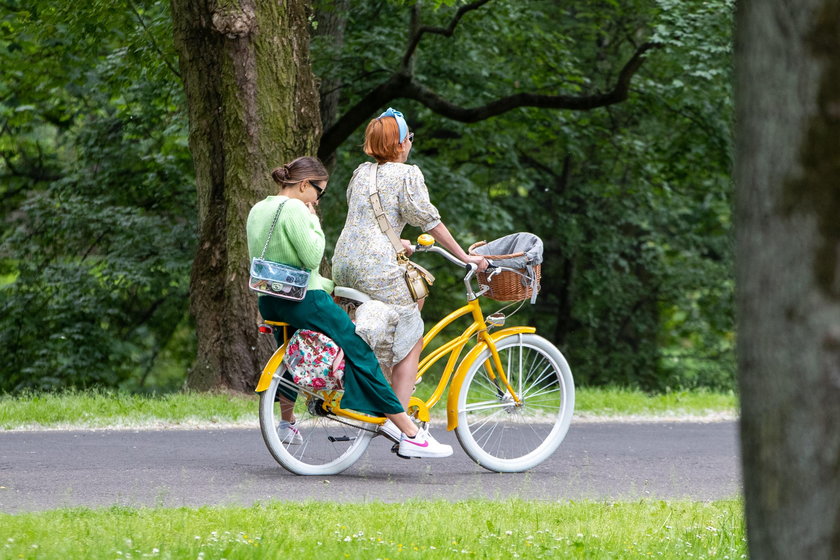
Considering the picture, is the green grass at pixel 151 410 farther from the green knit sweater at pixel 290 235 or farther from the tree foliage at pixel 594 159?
the tree foliage at pixel 594 159

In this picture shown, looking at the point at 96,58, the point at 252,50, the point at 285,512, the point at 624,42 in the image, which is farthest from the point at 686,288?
the point at 285,512

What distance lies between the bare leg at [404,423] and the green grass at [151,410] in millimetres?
2601

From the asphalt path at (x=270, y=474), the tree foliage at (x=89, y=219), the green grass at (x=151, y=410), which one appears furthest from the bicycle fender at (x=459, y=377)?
the tree foliage at (x=89, y=219)

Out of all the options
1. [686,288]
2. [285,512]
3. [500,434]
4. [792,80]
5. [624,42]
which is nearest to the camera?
[792,80]

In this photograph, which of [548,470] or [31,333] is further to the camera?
[31,333]

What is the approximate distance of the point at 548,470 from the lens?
6871mm

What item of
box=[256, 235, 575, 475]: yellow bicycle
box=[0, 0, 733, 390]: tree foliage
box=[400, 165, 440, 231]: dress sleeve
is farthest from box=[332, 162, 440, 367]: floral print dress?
box=[0, 0, 733, 390]: tree foliage

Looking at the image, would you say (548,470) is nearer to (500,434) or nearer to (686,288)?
(500,434)

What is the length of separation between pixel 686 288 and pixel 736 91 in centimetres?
1738

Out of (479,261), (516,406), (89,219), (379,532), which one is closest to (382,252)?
(479,261)

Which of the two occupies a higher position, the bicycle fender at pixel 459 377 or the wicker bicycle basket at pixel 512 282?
the wicker bicycle basket at pixel 512 282

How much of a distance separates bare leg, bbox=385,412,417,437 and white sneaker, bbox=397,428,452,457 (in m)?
0.02

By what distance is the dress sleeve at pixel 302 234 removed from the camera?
587 centimetres

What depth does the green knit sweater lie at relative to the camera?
5.88 m
